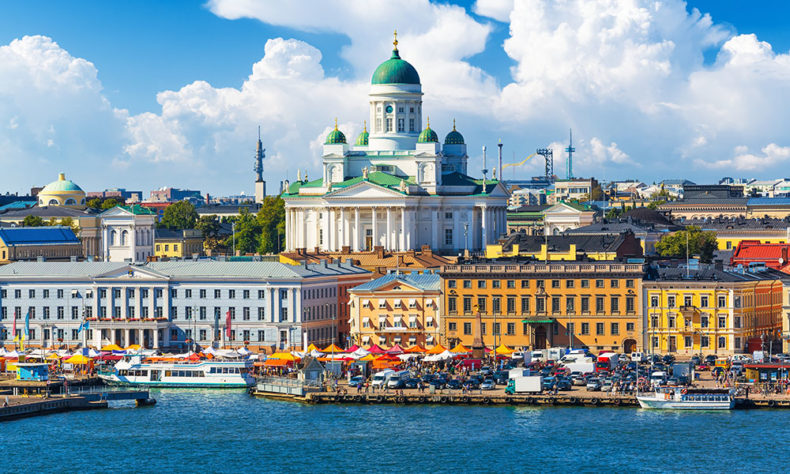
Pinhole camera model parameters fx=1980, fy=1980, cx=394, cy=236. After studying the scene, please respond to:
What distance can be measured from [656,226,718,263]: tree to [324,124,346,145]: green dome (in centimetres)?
2886

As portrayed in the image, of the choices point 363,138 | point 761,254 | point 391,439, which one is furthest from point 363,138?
point 391,439

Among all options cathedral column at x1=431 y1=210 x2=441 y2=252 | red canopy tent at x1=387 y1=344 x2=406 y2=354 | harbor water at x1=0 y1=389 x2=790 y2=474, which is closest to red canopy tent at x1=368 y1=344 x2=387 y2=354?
red canopy tent at x1=387 y1=344 x2=406 y2=354

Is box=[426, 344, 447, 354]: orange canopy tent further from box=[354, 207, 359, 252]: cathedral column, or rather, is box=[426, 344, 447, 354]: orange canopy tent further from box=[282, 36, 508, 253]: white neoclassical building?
box=[354, 207, 359, 252]: cathedral column

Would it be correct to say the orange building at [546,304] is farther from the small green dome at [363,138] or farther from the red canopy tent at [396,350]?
the small green dome at [363,138]

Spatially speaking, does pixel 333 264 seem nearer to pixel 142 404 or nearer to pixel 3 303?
pixel 3 303

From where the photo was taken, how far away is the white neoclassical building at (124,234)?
602 feet

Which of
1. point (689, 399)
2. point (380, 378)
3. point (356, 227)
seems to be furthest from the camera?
point (356, 227)

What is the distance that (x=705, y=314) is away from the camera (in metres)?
110

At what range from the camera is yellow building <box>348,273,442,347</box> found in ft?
377

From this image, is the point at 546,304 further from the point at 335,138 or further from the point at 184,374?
the point at 335,138

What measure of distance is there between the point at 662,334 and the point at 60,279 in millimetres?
37490

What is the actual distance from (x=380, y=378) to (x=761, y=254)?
4675cm

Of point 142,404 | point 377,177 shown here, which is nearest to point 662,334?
point 142,404

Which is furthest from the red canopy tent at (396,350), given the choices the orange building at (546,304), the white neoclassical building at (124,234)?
the white neoclassical building at (124,234)
